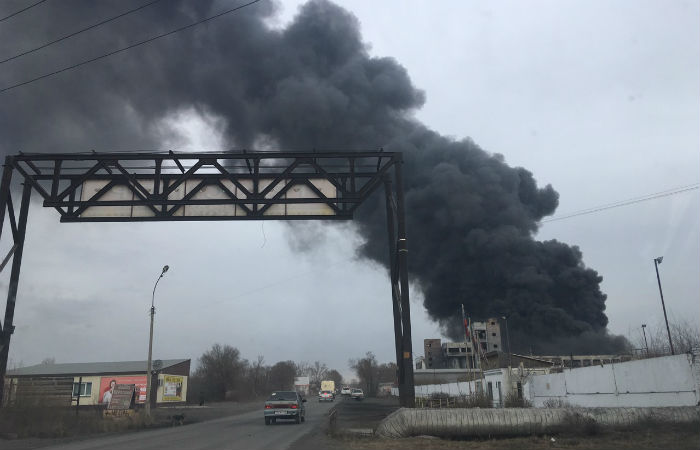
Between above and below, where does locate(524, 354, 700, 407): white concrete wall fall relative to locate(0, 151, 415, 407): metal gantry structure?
below

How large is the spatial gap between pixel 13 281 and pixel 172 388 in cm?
4061

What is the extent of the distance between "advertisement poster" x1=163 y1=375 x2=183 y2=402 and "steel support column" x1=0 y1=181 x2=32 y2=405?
3792 cm

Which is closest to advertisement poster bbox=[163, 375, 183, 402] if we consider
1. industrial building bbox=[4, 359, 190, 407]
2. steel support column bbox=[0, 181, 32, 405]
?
industrial building bbox=[4, 359, 190, 407]

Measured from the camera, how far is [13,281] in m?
17.5

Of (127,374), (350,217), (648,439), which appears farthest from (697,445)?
(127,374)

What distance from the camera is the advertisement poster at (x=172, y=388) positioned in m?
53.7

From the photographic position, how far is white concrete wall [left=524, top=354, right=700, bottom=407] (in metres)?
15.4

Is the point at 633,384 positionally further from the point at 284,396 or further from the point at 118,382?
the point at 118,382

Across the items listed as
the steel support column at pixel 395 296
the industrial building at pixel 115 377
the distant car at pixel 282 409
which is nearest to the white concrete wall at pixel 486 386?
the distant car at pixel 282 409

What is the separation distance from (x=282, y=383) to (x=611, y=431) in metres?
112

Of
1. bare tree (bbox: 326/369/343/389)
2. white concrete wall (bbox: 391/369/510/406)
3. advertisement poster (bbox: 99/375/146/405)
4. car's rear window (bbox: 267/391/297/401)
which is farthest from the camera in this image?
bare tree (bbox: 326/369/343/389)

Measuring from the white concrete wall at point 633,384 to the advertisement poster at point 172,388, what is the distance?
38.0 m

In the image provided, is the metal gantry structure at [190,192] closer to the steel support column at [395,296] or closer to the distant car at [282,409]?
the steel support column at [395,296]

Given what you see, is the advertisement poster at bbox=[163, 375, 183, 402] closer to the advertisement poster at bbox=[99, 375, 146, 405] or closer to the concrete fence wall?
the advertisement poster at bbox=[99, 375, 146, 405]
